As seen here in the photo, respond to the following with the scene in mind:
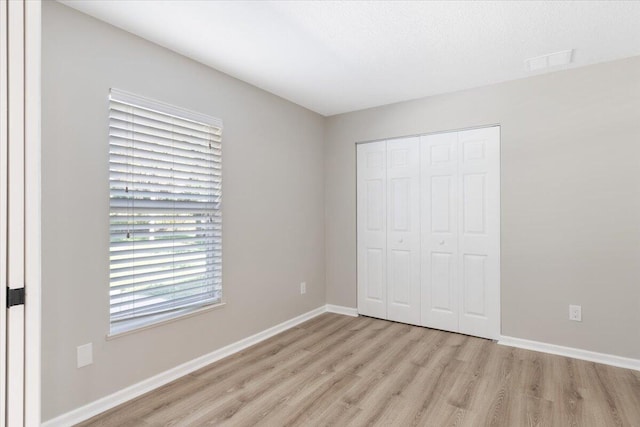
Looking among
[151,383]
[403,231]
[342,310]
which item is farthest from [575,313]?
[151,383]

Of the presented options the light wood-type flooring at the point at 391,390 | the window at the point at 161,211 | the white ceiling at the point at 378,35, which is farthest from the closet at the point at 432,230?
the window at the point at 161,211

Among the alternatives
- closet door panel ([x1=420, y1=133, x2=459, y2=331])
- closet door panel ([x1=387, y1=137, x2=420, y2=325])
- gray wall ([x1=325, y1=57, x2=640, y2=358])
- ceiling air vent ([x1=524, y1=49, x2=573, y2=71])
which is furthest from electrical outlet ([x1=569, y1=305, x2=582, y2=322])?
ceiling air vent ([x1=524, y1=49, x2=573, y2=71])

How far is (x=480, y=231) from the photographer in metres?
3.40

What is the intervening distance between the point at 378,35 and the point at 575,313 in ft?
9.11

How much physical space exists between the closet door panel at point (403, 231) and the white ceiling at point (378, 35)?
2.86ft

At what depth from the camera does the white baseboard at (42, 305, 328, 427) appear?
2.02 m

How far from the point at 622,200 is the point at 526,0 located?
1.82m

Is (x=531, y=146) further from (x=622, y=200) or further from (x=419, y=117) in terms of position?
(x=419, y=117)

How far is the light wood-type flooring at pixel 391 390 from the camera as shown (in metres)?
2.09

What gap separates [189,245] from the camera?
2725mm

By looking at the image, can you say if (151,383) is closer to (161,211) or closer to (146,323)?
(146,323)
